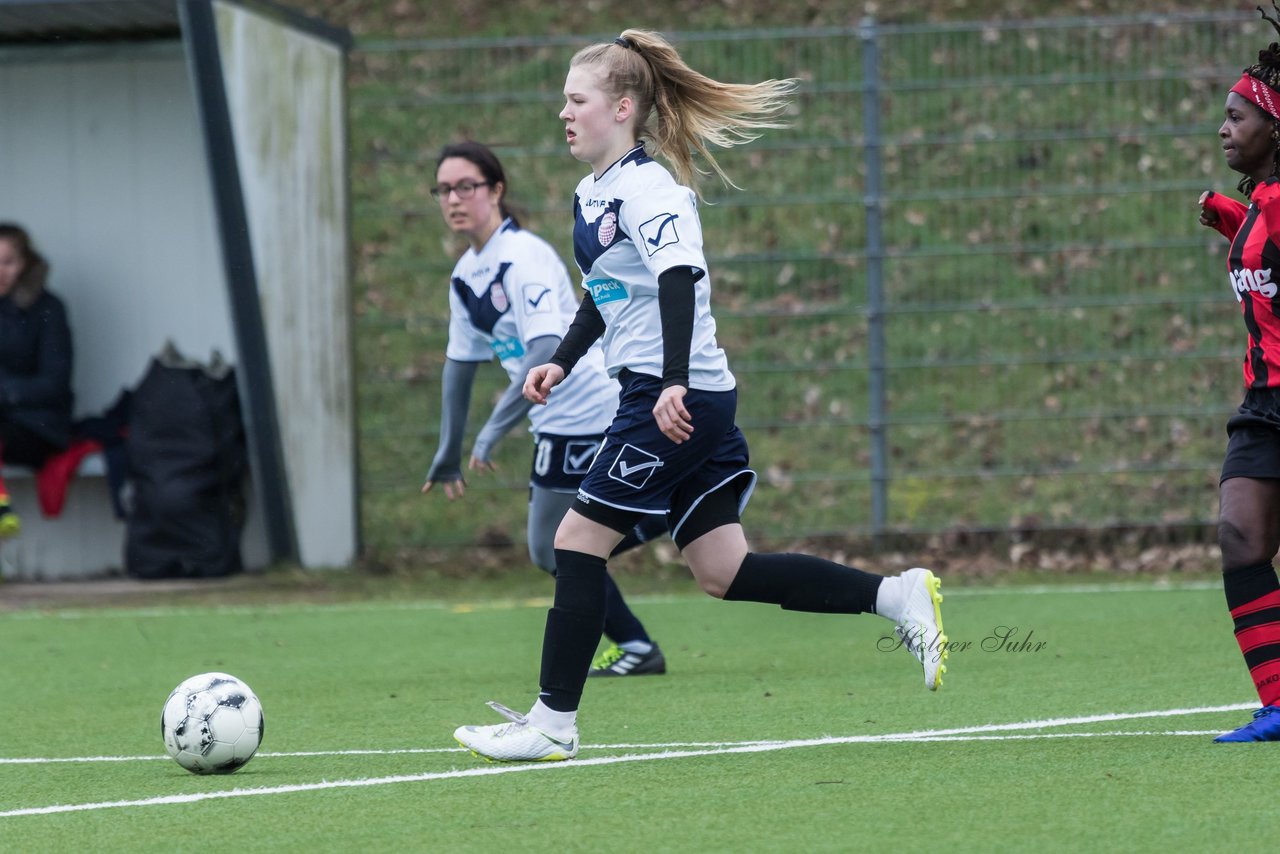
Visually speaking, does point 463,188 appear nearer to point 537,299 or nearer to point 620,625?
point 537,299

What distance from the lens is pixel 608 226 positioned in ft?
16.7

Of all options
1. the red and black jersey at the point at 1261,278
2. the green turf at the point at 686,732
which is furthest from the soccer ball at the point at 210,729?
the red and black jersey at the point at 1261,278

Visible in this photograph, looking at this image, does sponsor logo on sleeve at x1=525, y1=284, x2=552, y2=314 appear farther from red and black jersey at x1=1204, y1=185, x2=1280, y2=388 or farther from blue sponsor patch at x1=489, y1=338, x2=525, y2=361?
red and black jersey at x1=1204, y1=185, x2=1280, y2=388

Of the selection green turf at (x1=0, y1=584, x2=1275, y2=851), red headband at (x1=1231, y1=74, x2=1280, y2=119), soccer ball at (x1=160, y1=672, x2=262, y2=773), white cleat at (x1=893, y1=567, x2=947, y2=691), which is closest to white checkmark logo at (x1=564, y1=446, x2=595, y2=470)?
green turf at (x1=0, y1=584, x2=1275, y2=851)

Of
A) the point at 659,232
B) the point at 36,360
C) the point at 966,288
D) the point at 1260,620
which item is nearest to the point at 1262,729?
the point at 1260,620

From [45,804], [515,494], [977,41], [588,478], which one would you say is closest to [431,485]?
[588,478]

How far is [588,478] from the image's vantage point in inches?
197

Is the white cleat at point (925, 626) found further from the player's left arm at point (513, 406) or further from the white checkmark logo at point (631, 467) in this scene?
the player's left arm at point (513, 406)

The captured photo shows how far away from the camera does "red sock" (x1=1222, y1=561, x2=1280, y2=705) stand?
16.2 ft

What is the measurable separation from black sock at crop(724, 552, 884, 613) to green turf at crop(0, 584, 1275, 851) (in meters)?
0.39

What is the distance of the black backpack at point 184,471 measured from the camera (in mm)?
10547

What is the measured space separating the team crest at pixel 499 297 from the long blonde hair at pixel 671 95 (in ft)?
5.94

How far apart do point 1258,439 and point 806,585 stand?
1288mm

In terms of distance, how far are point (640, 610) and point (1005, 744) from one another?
439 cm
